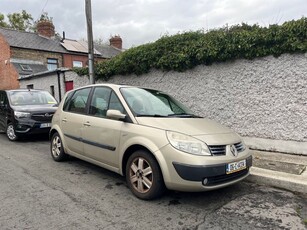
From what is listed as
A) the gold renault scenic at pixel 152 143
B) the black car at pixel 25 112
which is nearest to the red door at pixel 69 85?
the black car at pixel 25 112

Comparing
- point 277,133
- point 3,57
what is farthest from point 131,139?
point 3,57

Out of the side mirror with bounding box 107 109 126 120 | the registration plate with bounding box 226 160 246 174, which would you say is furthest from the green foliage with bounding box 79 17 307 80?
the side mirror with bounding box 107 109 126 120

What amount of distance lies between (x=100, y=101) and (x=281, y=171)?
11.0 feet

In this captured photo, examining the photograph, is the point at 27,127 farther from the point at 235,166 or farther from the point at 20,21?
the point at 20,21

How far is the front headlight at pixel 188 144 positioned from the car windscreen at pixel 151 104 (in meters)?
0.74

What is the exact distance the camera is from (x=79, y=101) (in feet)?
17.3

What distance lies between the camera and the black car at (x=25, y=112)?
808cm

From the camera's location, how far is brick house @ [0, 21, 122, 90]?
22.5 meters

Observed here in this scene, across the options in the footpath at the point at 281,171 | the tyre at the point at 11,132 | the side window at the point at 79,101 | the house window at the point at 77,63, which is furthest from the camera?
the house window at the point at 77,63

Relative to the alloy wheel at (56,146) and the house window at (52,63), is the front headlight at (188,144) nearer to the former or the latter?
the alloy wheel at (56,146)

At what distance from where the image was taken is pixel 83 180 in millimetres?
4570

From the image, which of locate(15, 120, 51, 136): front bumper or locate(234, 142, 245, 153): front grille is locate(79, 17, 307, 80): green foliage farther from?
locate(15, 120, 51, 136): front bumper

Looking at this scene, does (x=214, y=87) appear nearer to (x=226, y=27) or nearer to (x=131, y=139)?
(x=226, y=27)

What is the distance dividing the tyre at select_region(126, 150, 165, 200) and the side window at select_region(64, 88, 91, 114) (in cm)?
168
